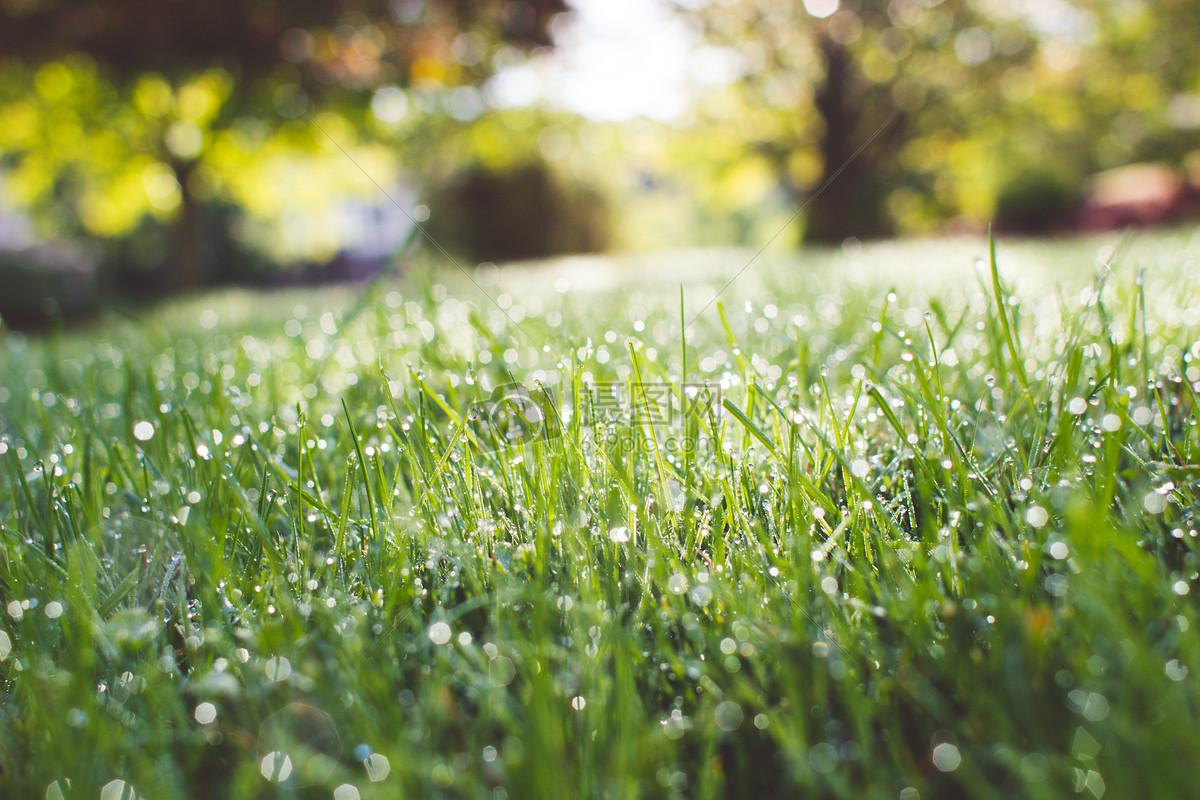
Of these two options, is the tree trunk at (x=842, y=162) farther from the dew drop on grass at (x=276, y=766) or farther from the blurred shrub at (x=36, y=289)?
the dew drop on grass at (x=276, y=766)

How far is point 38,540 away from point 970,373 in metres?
1.61

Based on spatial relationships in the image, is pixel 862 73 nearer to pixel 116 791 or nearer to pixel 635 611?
pixel 635 611

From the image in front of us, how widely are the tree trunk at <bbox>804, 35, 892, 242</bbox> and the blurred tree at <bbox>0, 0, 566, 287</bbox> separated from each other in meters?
8.59

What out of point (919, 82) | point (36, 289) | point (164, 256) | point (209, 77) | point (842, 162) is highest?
point (919, 82)

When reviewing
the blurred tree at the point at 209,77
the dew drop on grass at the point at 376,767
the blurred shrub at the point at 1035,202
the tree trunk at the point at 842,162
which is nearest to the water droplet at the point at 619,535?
the dew drop on grass at the point at 376,767

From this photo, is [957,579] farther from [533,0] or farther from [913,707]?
[533,0]

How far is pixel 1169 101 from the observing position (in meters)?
17.7

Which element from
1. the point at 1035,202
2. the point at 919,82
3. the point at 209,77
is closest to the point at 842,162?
the point at 919,82

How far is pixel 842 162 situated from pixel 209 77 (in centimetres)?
1294

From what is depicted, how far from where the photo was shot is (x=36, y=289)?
1069cm

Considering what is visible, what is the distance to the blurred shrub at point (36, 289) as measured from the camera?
34.4 ft

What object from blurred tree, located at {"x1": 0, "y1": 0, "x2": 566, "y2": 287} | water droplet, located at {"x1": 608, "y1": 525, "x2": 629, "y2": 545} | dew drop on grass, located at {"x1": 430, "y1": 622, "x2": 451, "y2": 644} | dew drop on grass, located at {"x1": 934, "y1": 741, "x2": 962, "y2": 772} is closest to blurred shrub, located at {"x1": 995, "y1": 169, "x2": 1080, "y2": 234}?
blurred tree, located at {"x1": 0, "y1": 0, "x2": 566, "y2": 287}

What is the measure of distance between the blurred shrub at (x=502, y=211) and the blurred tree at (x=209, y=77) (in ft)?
14.6

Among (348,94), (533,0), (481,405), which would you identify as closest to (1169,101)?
(533,0)
